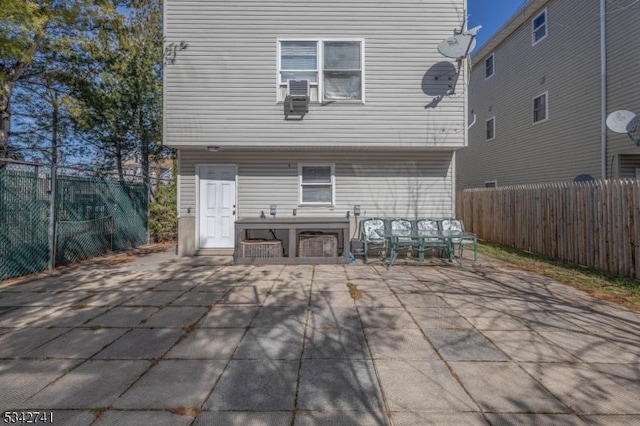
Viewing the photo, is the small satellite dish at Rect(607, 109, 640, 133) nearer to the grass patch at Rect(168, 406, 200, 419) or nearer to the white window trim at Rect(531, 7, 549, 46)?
the white window trim at Rect(531, 7, 549, 46)

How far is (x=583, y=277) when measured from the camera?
6.21 meters

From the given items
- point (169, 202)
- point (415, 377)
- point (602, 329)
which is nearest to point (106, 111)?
point (169, 202)

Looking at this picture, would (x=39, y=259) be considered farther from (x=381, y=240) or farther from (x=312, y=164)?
(x=381, y=240)

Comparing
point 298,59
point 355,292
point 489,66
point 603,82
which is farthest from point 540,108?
point 355,292

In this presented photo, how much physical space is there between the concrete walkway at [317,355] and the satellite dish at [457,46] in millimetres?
5332

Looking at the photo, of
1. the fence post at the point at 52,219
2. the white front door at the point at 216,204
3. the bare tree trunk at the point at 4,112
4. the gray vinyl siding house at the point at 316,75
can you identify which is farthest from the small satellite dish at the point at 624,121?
the bare tree trunk at the point at 4,112

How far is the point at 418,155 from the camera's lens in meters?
8.65

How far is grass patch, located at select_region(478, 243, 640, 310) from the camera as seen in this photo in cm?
505

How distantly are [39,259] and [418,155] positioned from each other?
8.69 metres

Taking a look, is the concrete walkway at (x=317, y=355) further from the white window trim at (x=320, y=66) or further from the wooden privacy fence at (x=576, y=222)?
the white window trim at (x=320, y=66)

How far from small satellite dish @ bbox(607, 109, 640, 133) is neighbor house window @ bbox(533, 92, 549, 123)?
3773 mm

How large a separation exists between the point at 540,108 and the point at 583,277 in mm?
9155

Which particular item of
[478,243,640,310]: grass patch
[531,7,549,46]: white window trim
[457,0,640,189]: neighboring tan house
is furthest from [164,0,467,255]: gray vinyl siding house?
[531,7,549,46]: white window trim

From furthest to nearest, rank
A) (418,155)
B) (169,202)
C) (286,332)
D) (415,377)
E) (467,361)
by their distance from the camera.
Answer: (169,202) → (418,155) → (286,332) → (467,361) → (415,377)
